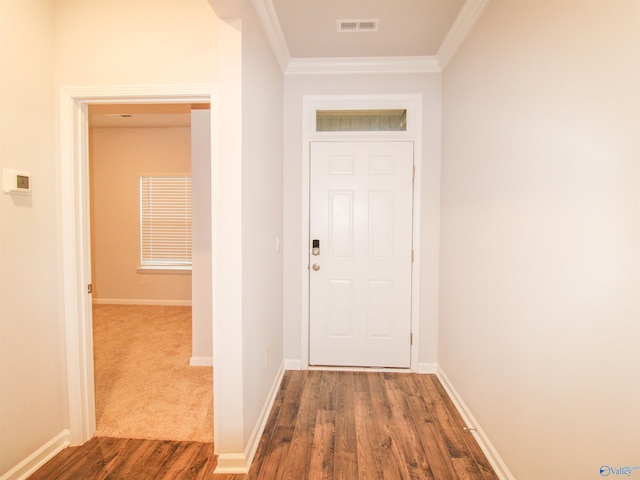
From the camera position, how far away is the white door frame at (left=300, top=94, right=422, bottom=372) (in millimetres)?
3004

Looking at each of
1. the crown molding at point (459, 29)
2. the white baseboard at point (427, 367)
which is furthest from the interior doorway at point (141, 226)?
the crown molding at point (459, 29)

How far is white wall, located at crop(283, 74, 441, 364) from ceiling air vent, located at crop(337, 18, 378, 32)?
53 cm

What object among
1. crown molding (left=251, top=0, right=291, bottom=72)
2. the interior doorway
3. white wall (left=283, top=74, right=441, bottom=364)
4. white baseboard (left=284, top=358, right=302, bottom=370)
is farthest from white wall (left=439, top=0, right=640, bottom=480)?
the interior doorway

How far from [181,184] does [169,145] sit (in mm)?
641

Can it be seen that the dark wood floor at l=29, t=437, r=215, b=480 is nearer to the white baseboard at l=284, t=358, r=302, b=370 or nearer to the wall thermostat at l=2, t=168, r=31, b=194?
the white baseboard at l=284, t=358, r=302, b=370

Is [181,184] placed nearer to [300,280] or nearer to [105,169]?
[105,169]

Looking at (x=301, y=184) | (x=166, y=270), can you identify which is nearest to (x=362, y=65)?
(x=301, y=184)

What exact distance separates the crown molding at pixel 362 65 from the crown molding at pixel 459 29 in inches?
5.0

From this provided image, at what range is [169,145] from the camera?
5.30 m

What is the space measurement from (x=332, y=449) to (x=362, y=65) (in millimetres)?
3001

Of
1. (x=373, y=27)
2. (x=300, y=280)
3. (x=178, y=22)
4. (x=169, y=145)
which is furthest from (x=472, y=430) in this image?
Result: (x=169, y=145)

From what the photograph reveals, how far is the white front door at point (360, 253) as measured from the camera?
3.04 metres

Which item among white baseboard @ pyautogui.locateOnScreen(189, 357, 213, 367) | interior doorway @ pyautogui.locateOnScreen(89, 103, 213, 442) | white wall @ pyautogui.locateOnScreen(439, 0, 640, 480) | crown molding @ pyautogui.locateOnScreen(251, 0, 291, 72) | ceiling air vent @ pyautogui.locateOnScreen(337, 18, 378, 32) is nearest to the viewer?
white wall @ pyautogui.locateOnScreen(439, 0, 640, 480)

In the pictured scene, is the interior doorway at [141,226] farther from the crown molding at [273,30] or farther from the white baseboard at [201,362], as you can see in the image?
the crown molding at [273,30]
